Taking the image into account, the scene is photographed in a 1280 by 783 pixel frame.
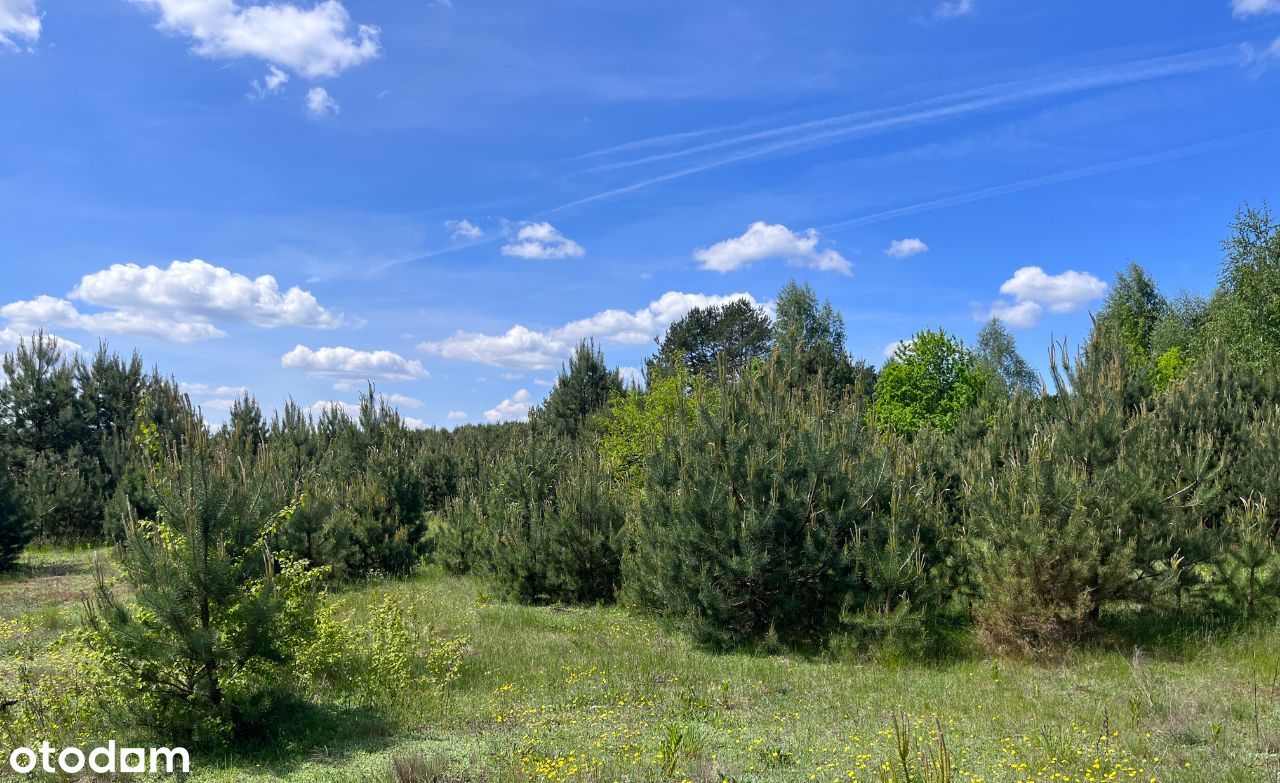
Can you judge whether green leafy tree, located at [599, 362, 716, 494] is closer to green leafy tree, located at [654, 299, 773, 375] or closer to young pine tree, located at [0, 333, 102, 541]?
young pine tree, located at [0, 333, 102, 541]

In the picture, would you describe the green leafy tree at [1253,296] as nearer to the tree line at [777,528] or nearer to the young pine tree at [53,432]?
the tree line at [777,528]

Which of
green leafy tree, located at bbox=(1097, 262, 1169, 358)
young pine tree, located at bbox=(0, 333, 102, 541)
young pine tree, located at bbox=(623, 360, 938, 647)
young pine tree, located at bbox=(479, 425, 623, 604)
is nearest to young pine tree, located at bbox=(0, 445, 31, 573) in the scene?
young pine tree, located at bbox=(0, 333, 102, 541)

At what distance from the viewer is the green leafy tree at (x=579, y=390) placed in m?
40.5

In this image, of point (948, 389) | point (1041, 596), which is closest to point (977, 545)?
point (1041, 596)

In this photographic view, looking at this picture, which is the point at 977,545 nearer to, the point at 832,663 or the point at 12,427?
the point at 832,663

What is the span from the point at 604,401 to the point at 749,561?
2929cm

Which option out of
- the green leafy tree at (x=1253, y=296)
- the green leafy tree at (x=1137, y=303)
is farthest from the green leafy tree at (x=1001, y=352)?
the green leafy tree at (x=1253, y=296)

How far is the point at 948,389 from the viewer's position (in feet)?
102

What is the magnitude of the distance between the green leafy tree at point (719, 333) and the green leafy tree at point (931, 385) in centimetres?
2356

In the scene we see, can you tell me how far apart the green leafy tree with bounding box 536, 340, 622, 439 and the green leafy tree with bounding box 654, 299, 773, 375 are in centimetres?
1463

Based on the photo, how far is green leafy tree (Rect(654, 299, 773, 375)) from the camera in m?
55.8

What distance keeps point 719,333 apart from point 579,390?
60.0 ft

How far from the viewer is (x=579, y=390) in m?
40.8

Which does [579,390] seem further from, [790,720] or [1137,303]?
[1137,303]
